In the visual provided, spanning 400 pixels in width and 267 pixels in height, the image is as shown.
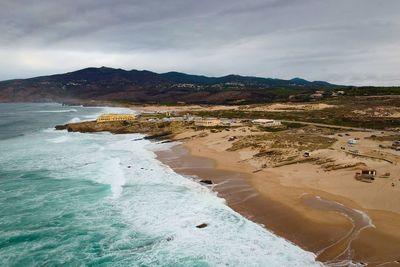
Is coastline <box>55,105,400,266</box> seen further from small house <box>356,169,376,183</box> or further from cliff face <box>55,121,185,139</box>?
cliff face <box>55,121,185,139</box>

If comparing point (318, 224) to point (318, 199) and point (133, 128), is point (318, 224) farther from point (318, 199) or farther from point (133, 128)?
point (133, 128)

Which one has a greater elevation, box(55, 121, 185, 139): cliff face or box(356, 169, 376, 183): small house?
box(356, 169, 376, 183): small house

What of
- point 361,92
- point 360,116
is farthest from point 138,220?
point 361,92

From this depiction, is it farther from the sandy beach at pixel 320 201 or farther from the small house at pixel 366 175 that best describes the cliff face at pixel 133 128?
the small house at pixel 366 175

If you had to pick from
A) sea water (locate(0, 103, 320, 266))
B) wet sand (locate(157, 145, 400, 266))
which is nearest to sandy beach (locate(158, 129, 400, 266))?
wet sand (locate(157, 145, 400, 266))

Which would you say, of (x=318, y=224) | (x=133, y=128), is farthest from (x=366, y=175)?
(x=133, y=128)

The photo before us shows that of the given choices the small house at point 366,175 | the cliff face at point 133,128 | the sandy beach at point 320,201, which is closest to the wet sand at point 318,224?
the sandy beach at point 320,201
